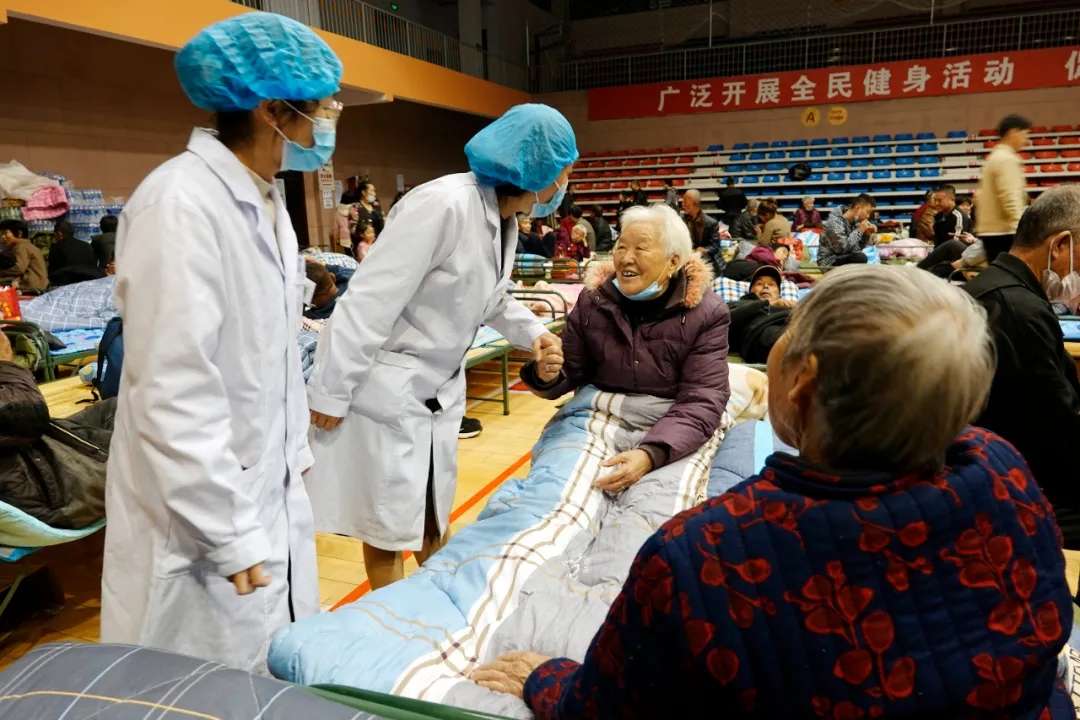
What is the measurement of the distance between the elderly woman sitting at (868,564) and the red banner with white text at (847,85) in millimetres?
15656

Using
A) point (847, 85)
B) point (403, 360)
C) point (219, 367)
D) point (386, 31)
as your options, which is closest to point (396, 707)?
point (219, 367)

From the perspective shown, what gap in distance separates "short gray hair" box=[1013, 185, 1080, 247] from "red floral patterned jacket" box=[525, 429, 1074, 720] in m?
1.66

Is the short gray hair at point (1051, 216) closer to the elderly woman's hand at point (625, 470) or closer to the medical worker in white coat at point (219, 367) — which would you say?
the elderly woman's hand at point (625, 470)

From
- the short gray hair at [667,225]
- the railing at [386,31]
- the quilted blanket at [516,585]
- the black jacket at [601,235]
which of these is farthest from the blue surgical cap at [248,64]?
the black jacket at [601,235]

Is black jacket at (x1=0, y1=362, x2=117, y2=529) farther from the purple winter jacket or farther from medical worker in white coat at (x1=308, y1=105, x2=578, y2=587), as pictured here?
the purple winter jacket

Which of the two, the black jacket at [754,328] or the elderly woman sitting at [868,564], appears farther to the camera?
the black jacket at [754,328]

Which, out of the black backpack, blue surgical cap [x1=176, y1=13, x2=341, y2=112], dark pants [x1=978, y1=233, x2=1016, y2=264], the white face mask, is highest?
blue surgical cap [x1=176, y1=13, x2=341, y2=112]

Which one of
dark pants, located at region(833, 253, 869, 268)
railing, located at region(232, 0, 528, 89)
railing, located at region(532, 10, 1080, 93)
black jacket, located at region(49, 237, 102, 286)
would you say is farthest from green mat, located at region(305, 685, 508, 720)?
railing, located at region(532, 10, 1080, 93)

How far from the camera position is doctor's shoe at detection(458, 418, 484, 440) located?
4.41 meters

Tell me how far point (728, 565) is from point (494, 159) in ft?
4.95

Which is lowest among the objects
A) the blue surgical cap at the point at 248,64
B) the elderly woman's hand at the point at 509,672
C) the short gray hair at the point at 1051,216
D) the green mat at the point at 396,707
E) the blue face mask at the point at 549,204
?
the elderly woman's hand at the point at 509,672

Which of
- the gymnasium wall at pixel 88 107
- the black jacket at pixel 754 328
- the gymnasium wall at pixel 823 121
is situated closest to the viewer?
the black jacket at pixel 754 328

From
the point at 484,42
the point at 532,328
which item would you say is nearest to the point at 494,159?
the point at 532,328

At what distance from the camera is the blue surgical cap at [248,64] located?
4.56ft
